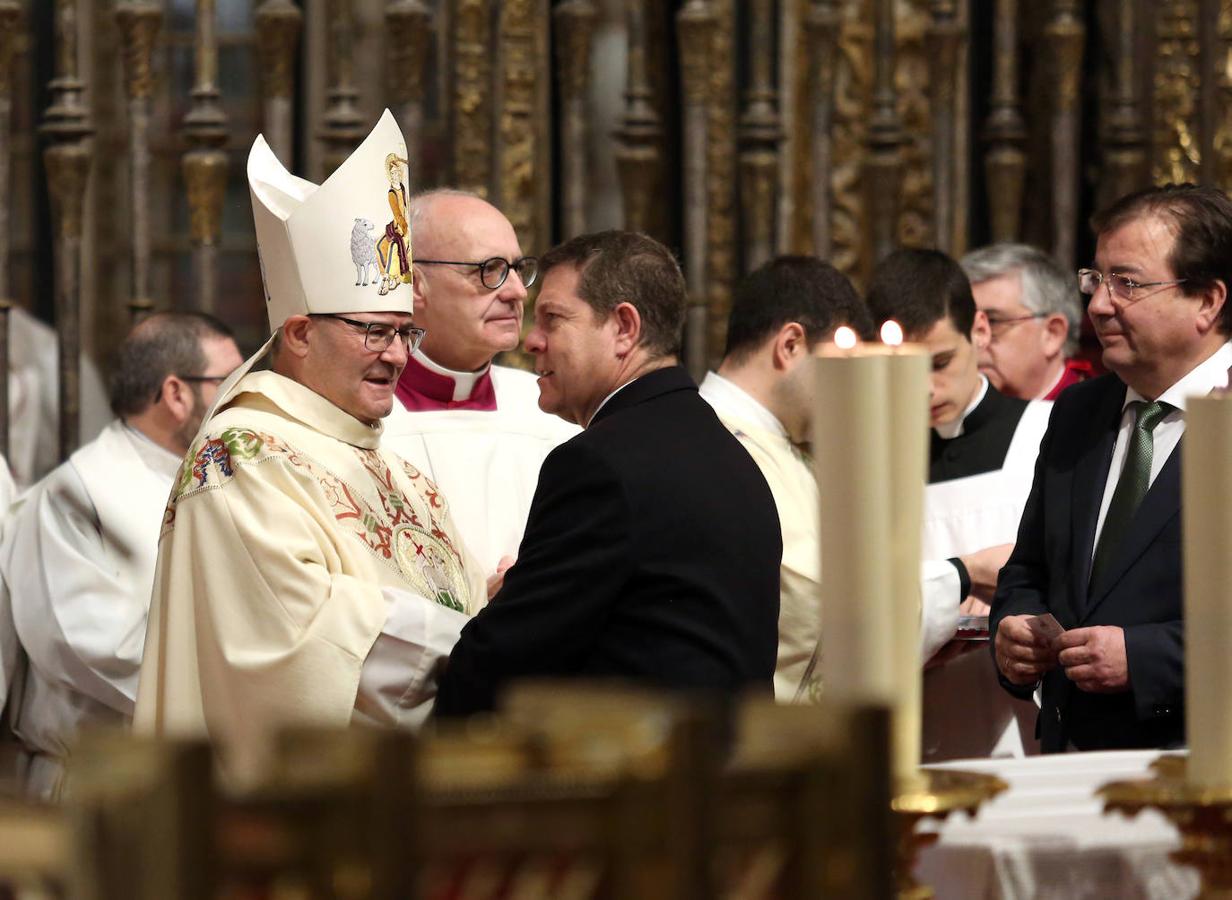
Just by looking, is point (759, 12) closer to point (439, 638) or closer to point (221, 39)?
point (221, 39)

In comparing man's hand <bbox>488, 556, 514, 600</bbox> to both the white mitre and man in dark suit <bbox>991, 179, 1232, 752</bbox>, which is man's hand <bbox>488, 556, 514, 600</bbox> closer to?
the white mitre

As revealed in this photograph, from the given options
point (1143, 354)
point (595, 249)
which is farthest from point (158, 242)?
point (1143, 354)

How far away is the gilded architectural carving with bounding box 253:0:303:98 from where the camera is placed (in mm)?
5453

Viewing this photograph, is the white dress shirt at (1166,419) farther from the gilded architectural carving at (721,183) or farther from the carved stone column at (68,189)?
→ the carved stone column at (68,189)

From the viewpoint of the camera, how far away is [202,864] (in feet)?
3.31

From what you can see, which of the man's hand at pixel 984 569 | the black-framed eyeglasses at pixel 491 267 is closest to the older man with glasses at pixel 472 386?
the black-framed eyeglasses at pixel 491 267

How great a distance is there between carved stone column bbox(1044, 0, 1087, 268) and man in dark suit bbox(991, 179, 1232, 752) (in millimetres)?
2469

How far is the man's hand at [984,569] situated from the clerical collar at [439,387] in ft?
3.76

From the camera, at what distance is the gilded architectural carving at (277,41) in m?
5.45

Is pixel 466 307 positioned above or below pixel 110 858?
above

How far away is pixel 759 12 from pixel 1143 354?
2808 mm

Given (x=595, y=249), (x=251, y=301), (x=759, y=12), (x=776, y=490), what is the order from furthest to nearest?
1. (x=251, y=301)
2. (x=759, y=12)
3. (x=776, y=490)
4. (x=595, y=249)

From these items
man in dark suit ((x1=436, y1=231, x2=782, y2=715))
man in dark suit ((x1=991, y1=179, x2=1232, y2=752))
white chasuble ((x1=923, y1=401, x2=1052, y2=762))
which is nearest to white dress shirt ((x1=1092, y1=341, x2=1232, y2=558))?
man in dark suit ((x1=991, y1=179, x2=1232, y2=752))

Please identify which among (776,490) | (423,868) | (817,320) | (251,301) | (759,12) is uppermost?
(759,12)
